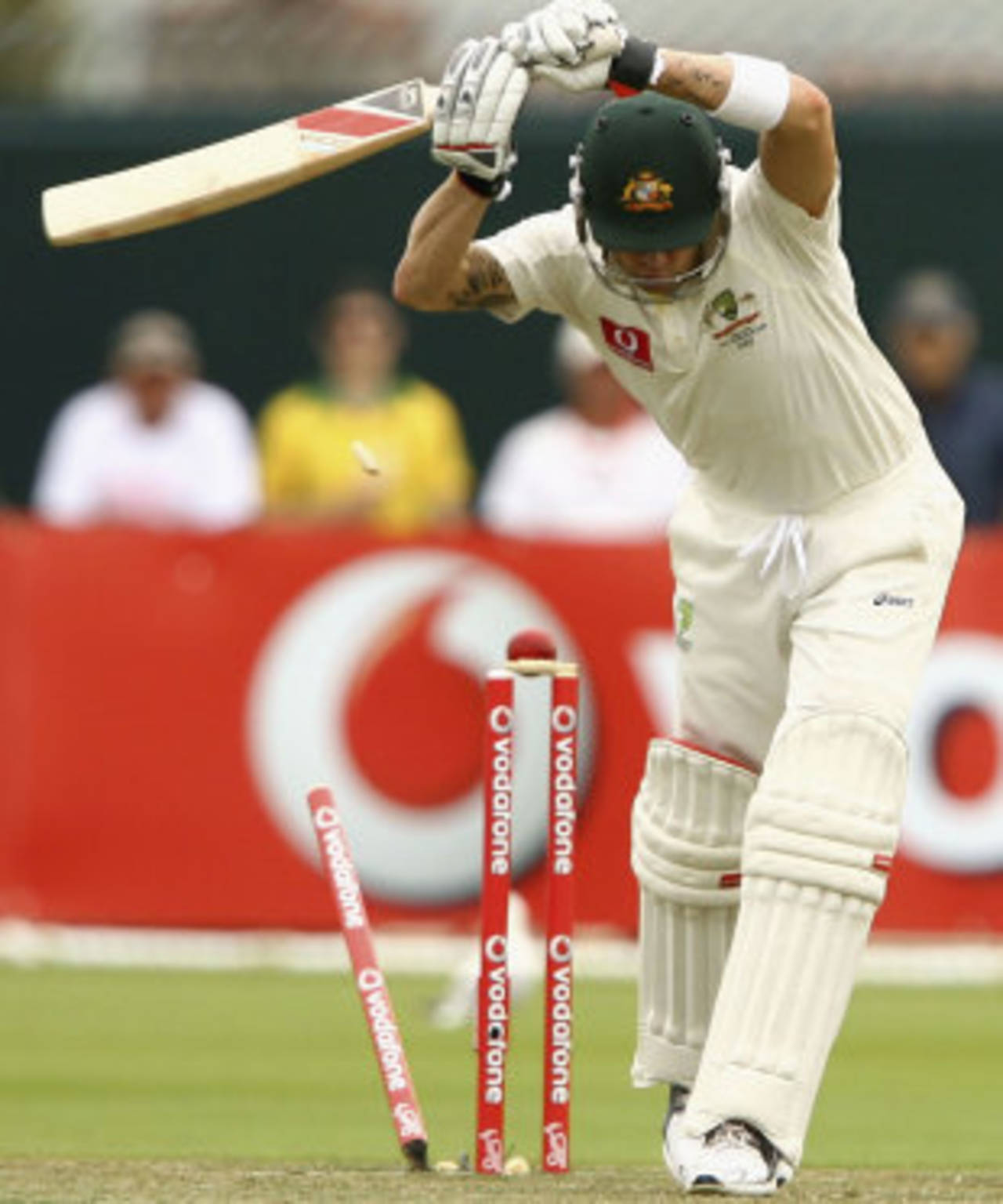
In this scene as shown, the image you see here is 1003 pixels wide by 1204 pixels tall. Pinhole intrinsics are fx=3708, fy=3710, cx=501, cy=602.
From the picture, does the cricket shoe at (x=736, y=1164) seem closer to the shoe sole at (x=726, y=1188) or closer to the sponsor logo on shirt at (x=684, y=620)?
the shoe sole at (x=726, y=1188)

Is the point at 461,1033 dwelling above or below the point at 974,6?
below

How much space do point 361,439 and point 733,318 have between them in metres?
6.25

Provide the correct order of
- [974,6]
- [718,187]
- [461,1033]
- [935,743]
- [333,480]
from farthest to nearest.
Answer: [974,6]
[333,480]
[935,743]
[461,1033]
[718,187]

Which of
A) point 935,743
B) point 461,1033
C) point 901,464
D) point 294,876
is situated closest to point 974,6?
point 935,743

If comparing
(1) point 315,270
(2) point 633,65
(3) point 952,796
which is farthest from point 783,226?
(1) point 315,270

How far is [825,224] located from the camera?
6.12 m

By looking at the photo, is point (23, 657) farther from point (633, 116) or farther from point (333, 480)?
point (633, 116)

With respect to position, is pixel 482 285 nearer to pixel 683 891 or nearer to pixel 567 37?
pixel 567 37

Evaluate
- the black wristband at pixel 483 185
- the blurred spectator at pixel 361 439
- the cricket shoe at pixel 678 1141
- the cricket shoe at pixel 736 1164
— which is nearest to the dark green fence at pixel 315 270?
the blurred spectator at pixel 361 439

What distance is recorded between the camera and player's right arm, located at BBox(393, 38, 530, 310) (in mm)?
5871

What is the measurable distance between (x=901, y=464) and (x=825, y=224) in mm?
479

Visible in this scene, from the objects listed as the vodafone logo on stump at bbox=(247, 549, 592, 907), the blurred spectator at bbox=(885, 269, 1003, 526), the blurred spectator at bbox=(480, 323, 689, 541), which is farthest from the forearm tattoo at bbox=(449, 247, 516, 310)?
the blurred spectator at bbox=(885, 269, 1003, 526)

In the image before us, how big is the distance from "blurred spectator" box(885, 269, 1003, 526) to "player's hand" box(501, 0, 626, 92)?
20.0 ft

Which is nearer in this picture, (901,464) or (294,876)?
(901,464)
